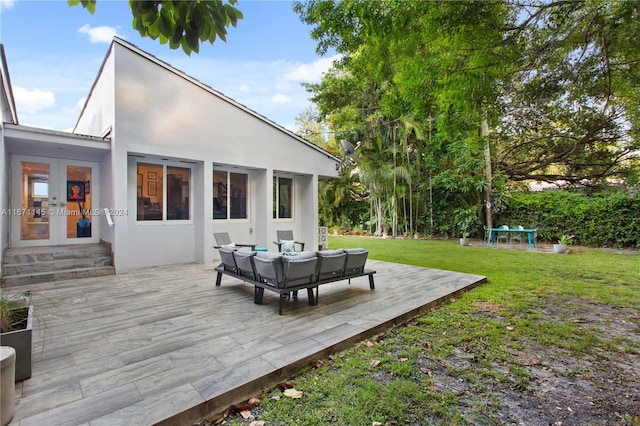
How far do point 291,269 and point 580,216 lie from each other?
517 inches

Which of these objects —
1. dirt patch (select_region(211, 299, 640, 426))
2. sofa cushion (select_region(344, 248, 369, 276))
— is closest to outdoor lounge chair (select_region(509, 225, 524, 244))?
dirt patch (select_region(211, 299, 640, 426))

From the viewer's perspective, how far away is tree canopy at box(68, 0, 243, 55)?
175cm

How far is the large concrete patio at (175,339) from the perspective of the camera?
221 cm

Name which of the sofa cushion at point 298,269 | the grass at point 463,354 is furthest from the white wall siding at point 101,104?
the grass at point 463,354

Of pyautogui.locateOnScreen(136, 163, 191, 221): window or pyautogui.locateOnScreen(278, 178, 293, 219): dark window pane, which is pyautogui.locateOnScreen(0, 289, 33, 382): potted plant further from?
pyautogui.locateOnScreen(278, 178, 293, 219): dark window pane

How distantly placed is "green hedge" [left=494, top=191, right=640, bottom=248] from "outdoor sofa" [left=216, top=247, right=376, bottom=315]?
1127 centimetres

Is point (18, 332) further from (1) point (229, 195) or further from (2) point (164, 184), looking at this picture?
(1) point (229, 195)

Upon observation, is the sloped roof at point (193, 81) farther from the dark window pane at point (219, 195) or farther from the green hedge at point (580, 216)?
the green hedge at point (580, 216)

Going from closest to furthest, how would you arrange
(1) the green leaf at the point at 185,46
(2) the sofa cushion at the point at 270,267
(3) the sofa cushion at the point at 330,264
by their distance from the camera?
(1) the green leaf at the point at 185,46
(2) the sofa cushion at the point at 270,267
(3) the sofa cushion at the point at 330,264

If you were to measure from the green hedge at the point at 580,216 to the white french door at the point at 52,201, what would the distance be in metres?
15.8

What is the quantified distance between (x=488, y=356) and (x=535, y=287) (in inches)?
149

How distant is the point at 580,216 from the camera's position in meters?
11.7

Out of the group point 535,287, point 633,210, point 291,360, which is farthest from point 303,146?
point 633,210

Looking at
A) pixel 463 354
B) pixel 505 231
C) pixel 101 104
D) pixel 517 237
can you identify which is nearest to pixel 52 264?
pixel 101 104
